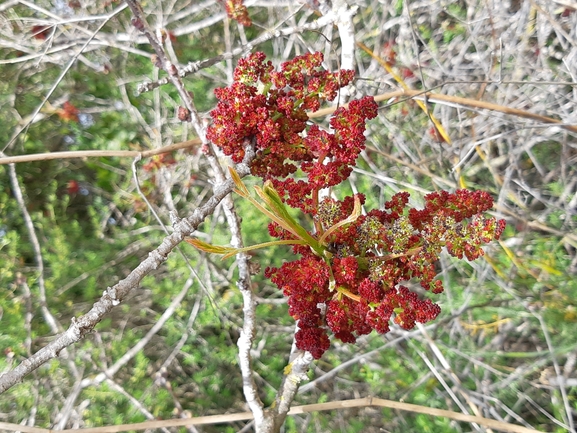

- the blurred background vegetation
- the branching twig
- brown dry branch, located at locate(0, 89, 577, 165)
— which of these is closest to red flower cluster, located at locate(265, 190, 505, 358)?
the branching twig

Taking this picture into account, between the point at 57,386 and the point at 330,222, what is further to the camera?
the point at 57,386

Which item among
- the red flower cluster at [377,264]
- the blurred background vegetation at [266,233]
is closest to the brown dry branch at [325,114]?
the blurred background vegetation at [266,233]

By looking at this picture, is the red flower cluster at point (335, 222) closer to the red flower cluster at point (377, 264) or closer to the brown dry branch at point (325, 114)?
the red flower cluster at point (377, 264)

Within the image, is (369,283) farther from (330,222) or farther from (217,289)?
(217,289)

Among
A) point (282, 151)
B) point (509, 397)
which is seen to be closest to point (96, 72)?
point (282, 151)

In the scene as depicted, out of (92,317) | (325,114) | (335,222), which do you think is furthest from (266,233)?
(92,317)

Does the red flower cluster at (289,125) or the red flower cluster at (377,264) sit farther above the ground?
the red flower cluster at (289,125)

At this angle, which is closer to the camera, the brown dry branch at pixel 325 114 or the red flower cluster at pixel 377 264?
the red flower cluster at pixel 377 264
